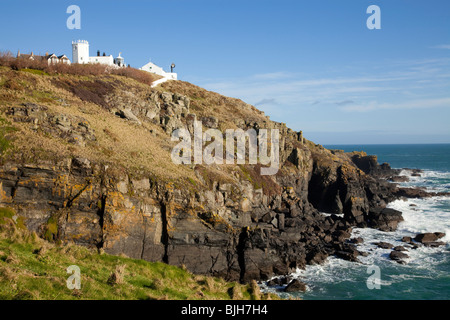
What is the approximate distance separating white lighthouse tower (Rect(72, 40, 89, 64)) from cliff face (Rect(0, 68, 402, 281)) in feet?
72.8

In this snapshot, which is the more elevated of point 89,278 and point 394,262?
point 89,278

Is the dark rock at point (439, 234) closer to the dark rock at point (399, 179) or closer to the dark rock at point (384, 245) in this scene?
the dark rock at point (384, 245)

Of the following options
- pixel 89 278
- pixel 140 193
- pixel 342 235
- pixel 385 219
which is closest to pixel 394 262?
pixel 342 235

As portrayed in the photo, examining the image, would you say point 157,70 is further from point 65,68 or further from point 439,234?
point 439,234

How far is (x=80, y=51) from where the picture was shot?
73.1 m

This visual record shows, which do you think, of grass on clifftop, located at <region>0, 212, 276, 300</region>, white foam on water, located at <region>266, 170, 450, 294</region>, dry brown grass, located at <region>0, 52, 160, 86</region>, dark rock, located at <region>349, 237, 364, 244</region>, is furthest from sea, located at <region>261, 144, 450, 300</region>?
dry brown grass, located at <region>0, 52, 160, 86</region>

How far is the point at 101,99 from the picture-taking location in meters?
49.3

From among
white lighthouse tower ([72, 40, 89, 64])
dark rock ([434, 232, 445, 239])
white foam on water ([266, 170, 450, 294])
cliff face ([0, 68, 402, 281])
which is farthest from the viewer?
white lighthouse tower ([72, 40, 89, 64])

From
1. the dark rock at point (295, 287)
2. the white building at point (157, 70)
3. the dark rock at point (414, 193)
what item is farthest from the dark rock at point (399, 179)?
the dark rock at point (295, 287)

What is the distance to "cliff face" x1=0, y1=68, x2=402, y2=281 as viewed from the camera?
92.0 feet

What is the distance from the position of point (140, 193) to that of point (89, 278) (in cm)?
1639

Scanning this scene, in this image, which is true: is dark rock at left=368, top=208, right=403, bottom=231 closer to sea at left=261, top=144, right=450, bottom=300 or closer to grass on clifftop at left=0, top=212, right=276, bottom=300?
sea at left=261, top=144, right=450, bottom=300
